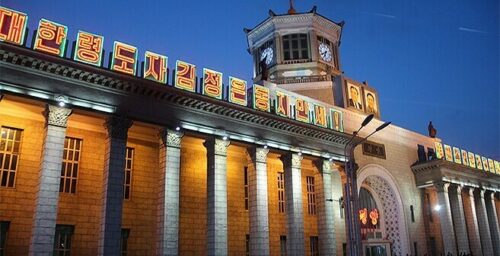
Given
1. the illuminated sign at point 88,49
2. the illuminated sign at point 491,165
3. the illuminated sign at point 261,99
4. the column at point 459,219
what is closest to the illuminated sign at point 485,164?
the illuminated sign at point 491,165

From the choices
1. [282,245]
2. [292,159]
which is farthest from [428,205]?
[292,159]

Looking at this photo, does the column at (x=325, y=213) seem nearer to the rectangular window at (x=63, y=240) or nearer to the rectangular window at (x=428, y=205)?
the rectangular window at (x=428, y=205)

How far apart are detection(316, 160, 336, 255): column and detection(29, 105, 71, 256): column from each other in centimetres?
1697

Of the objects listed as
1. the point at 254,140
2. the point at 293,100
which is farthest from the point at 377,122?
the point at 254,140

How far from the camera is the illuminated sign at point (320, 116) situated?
101 ft

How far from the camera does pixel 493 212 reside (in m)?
45.9

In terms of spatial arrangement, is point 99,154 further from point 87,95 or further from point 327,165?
point 327,165

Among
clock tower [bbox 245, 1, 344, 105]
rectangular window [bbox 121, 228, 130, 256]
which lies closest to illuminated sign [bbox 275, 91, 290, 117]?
clock tower [bbox 245, 1, 344, 105]

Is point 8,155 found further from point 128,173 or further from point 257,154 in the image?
point 257,154

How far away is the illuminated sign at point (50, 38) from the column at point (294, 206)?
15.6 m

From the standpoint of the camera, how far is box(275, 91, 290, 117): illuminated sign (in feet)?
93.6

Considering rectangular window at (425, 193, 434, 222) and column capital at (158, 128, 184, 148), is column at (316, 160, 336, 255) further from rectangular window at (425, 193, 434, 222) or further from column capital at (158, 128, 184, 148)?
rectangular window at (425, 193, 434, 222)

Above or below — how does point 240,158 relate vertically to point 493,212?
above

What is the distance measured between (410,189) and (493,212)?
13647mm
